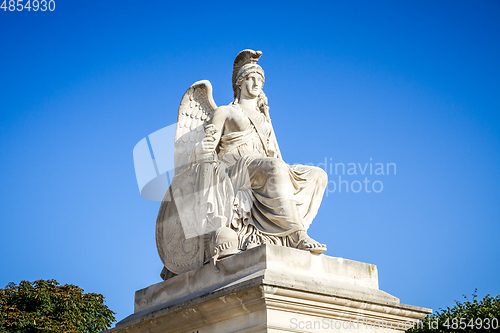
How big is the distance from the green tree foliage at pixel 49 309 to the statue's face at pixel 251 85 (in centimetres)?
1189

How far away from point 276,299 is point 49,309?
47.5 ft

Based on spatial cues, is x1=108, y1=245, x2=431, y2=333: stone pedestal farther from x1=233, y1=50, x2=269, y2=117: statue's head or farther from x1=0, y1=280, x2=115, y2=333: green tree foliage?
x1=0, y1=280, x2=115, y2=333: green tree foliage

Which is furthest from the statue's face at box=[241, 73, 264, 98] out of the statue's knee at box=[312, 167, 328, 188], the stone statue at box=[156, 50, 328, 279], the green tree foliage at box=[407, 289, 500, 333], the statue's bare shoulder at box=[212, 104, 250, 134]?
the green tree foliage at box=[407, 289, 500, 333]

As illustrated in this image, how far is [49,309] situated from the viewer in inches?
757

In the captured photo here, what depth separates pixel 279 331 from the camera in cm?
660

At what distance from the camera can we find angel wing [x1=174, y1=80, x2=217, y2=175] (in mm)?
8891

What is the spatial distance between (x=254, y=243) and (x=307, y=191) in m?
1.18

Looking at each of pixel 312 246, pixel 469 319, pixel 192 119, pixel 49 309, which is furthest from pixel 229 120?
pixel 49 309

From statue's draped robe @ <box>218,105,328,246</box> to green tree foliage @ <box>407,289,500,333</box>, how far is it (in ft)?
14.1

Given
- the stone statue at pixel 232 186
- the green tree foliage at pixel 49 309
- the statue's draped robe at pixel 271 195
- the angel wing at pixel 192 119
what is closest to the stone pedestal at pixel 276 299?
the stone statue at pixel 232 186

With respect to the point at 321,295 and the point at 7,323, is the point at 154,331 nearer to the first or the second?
the point at 321,295

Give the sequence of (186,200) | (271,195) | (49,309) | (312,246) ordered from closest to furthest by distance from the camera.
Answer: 1. (312,246)
2. (271,195)
3. (186,200)
4. (49,309)

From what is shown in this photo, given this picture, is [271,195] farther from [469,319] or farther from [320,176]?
[469,319]

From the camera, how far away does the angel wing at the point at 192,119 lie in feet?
29.2
